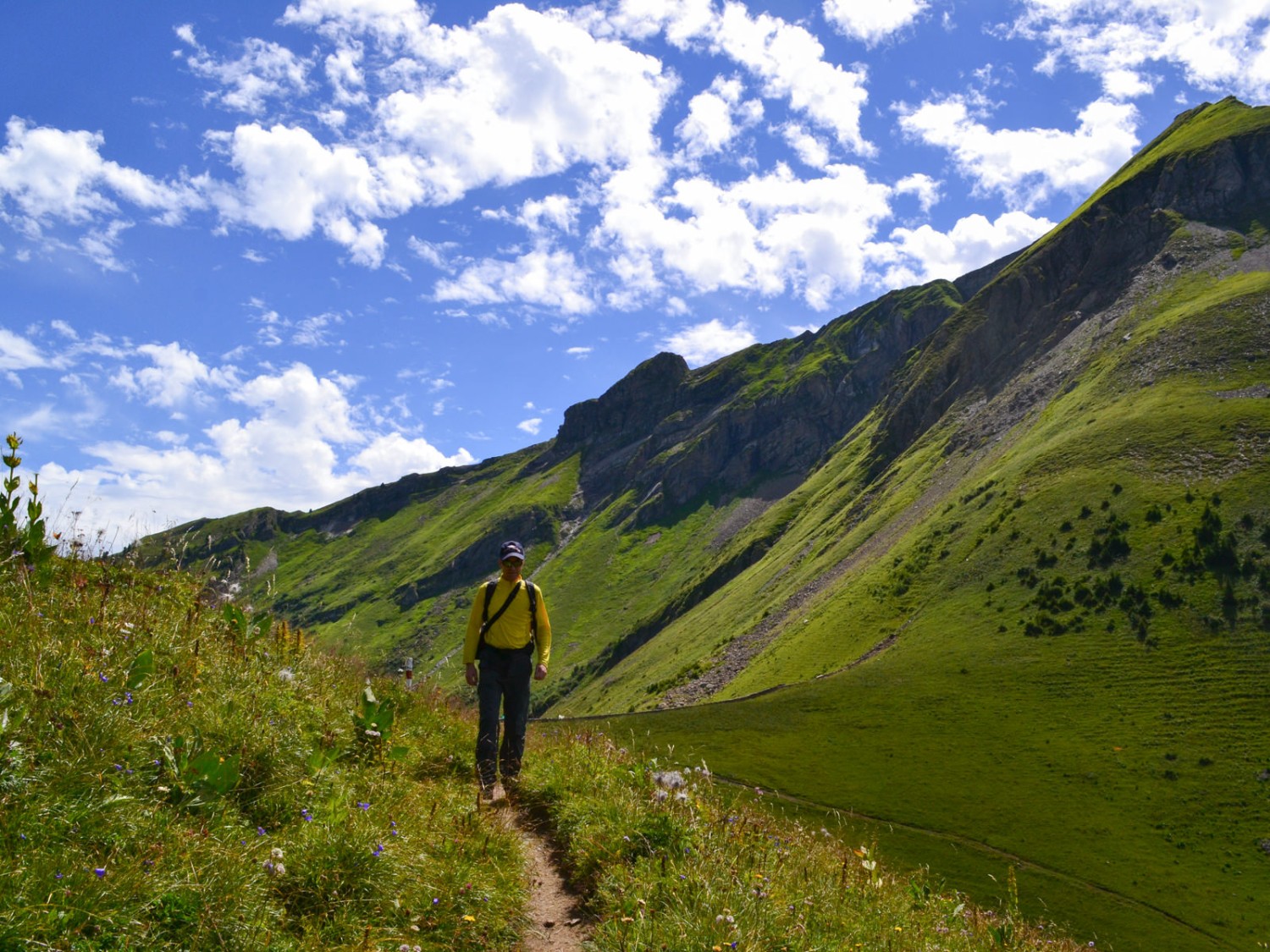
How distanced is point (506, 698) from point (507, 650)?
1.90ft

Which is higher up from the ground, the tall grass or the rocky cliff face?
the rocky cliff face

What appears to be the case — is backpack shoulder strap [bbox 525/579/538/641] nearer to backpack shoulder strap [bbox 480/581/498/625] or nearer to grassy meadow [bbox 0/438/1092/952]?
backpack shoulder strap [bbox 480/581/498/625]

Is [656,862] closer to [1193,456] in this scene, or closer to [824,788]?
[824,788]

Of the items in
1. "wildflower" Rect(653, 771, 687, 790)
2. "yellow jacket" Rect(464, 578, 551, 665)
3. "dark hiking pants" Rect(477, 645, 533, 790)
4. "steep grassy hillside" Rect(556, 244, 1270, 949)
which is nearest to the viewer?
"wildflower" Rect(653, 771, 687, 790)

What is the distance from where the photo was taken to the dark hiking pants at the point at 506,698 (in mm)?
9008

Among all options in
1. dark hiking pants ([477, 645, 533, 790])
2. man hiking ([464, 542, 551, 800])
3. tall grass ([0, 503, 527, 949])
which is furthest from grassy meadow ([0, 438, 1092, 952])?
man hiking ([464, 542, 551, 800])

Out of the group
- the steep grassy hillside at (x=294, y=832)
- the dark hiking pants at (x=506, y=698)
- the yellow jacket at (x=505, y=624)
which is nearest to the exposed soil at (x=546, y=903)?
the steep grassy hillside at (x=294, y=832)

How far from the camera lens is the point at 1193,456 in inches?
3971

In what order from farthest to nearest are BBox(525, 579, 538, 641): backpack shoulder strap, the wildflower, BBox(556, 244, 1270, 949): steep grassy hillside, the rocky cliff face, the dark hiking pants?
the rocky cliff face < BBox(556, 244, 1270, 949): steep grassy hillside < BBox(525, 579, 538, 641): backpack shoulder strap < the dark hiking pants < the wildflower

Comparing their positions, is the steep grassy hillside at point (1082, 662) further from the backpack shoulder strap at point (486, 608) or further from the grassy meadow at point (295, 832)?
the grassy meadow at point (295, 832)

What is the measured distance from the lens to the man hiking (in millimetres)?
9195

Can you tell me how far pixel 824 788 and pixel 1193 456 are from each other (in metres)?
68.4

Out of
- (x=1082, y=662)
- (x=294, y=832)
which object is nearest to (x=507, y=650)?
(x=294, y=832)

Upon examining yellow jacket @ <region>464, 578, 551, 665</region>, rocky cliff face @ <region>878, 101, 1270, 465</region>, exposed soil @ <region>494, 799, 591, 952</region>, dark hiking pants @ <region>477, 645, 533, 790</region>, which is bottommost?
exposed soil @ <region>494, 799, 591, 952</region>
